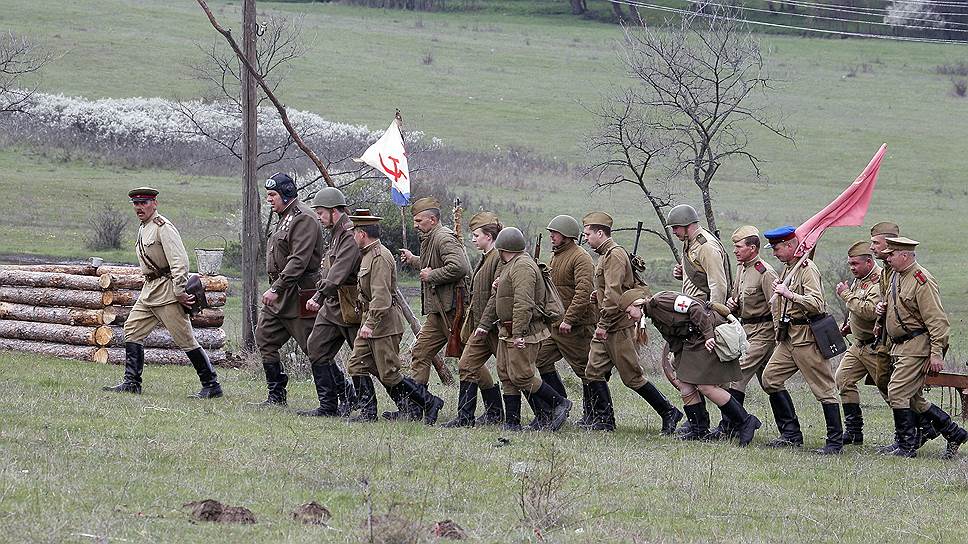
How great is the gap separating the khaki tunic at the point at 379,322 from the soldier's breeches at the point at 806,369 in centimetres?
335

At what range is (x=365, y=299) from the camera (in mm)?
12375

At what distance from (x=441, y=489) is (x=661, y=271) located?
22988 millimetres

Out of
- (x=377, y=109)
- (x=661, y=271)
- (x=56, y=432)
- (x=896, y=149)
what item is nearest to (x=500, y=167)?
(x=377, y=109)

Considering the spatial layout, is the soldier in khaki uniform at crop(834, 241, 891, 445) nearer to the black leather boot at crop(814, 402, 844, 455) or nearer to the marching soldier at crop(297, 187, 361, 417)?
the black leather boot at crop(814, 402, 844, 455)

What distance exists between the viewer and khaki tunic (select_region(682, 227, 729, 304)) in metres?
12.4

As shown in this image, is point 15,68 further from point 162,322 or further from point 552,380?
point 552,380

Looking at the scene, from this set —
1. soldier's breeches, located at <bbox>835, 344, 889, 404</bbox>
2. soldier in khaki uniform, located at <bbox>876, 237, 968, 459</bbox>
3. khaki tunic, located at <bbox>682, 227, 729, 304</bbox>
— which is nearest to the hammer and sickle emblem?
khaki tunic, located at <bbox>682, 227, 729, 304</bbox>

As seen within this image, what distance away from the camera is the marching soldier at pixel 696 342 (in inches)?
471

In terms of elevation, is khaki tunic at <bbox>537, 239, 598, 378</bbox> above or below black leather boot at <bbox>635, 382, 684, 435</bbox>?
above

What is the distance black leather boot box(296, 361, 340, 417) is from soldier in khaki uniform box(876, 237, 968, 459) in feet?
16.2

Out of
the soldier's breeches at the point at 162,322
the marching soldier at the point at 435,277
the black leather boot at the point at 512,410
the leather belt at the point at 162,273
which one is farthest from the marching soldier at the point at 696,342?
the leather belt at the point at 162,273

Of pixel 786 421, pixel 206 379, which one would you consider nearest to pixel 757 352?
pixel 786 421

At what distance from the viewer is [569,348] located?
13172mm

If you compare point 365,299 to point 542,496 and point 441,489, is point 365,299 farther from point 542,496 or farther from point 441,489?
point 542,496
